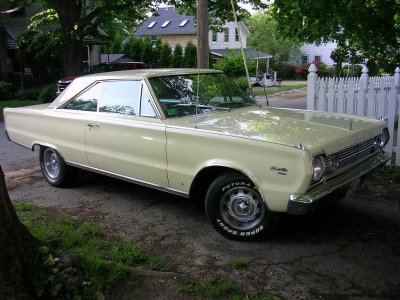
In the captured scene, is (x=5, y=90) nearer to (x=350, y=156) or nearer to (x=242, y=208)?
(x=242, y=208)

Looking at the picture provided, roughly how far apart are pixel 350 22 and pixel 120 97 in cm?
783

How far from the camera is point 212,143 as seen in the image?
14.0ft

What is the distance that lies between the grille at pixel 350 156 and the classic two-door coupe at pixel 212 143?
1cm

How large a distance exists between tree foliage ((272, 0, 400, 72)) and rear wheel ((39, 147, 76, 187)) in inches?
252

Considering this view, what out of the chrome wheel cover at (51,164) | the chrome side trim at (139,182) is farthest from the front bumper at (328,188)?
the chrome wheel cover at (51,164)

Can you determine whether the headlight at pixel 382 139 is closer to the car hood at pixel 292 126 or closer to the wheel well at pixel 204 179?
the car hood at pixel 292 126

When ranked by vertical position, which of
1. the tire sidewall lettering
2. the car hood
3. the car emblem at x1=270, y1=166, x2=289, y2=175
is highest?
the car hood

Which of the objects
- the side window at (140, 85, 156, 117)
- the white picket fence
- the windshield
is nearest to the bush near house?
the white picket fence

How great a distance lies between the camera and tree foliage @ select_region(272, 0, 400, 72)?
10.7 metres

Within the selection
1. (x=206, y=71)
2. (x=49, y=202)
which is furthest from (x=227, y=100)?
(x=49, y=202)

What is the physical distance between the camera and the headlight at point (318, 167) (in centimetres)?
379

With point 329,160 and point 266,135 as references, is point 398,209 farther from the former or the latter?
point 266,135

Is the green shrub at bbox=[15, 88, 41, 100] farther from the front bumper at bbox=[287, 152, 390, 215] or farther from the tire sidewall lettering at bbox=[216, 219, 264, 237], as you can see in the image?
the front bumper at bbox=[287, 152, 390, 215]

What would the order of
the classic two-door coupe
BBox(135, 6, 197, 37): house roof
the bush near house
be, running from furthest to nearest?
BBox(135, 6, 197, 37): house roof
the bush near house
the classic two-door coupe
